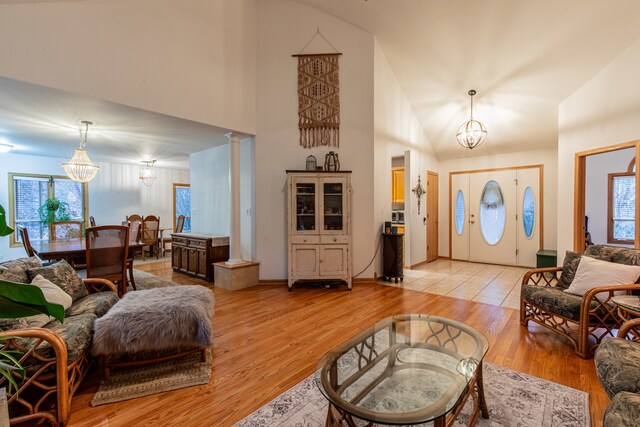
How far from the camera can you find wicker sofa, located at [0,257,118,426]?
1561mm

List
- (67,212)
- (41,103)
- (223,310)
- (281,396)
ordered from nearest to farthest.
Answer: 1. (281,396)
2. (41,103)
3. (223,310)
4. (67,212)

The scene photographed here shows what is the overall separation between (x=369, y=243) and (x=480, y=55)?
3.20m

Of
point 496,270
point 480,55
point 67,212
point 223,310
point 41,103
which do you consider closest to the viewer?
point 41,103

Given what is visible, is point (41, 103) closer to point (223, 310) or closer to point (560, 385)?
point (223, 310)

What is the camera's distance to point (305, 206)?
4.37m

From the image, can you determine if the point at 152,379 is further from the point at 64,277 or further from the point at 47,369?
the point at 64,277

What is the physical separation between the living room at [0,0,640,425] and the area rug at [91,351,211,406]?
8 centimetres

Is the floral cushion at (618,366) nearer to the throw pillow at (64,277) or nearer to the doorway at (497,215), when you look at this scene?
the throw pillow at (64,277)

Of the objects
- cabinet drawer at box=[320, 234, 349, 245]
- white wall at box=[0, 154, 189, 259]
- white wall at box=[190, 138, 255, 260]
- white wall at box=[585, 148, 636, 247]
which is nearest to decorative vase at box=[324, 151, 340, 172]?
cabinet drawer at box=[320, 234, 349, 245]

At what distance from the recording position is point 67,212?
6586 millimetres

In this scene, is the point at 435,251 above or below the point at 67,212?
below

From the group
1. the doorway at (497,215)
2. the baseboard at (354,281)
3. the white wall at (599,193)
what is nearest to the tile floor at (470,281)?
the baseboard at (354,281)

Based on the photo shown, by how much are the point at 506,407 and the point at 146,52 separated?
474 centimetres

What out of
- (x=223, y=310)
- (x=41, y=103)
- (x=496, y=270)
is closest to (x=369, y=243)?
(x=223, y=310)
